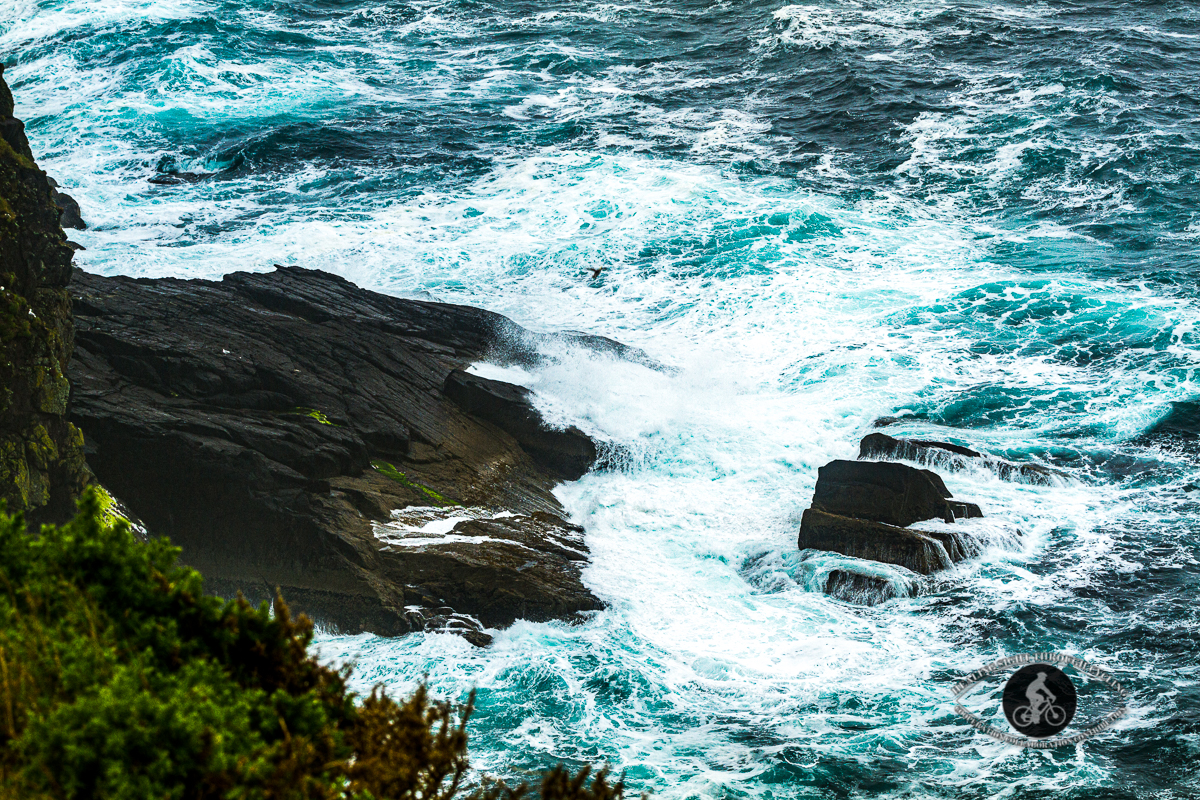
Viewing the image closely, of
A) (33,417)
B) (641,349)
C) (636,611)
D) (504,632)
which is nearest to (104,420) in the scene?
(33,417)

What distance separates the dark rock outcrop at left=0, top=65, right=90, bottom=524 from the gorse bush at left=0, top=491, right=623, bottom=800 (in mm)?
6686

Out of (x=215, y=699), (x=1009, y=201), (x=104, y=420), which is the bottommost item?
(x=1009, y=201)

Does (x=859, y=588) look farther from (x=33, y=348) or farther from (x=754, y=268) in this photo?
(x=754, y=268)

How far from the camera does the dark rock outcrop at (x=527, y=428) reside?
20.0 metres

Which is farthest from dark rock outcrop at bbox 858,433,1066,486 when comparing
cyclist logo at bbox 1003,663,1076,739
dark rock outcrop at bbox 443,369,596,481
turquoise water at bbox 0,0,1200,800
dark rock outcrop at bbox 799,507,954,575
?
dark rock outcrop at bbox 443,369,596,481

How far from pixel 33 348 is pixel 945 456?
51.3 feet

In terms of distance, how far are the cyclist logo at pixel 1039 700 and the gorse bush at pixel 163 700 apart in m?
9.06

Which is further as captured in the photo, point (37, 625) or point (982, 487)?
point (982, 487)

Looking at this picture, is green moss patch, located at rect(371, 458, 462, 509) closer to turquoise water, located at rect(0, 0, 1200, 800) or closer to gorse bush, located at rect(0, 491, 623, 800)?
turquoise water, located at rect(0, 0, 1200, 800)

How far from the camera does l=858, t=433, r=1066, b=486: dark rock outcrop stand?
19109 millimetres

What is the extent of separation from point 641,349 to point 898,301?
23.5ft

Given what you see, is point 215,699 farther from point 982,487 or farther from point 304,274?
point 304,274

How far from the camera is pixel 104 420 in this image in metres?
15.1

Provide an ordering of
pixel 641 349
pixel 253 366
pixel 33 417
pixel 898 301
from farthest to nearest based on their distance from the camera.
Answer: pixel 898 301
pixel 641 349
pixel 253 366
pixel 33 417
